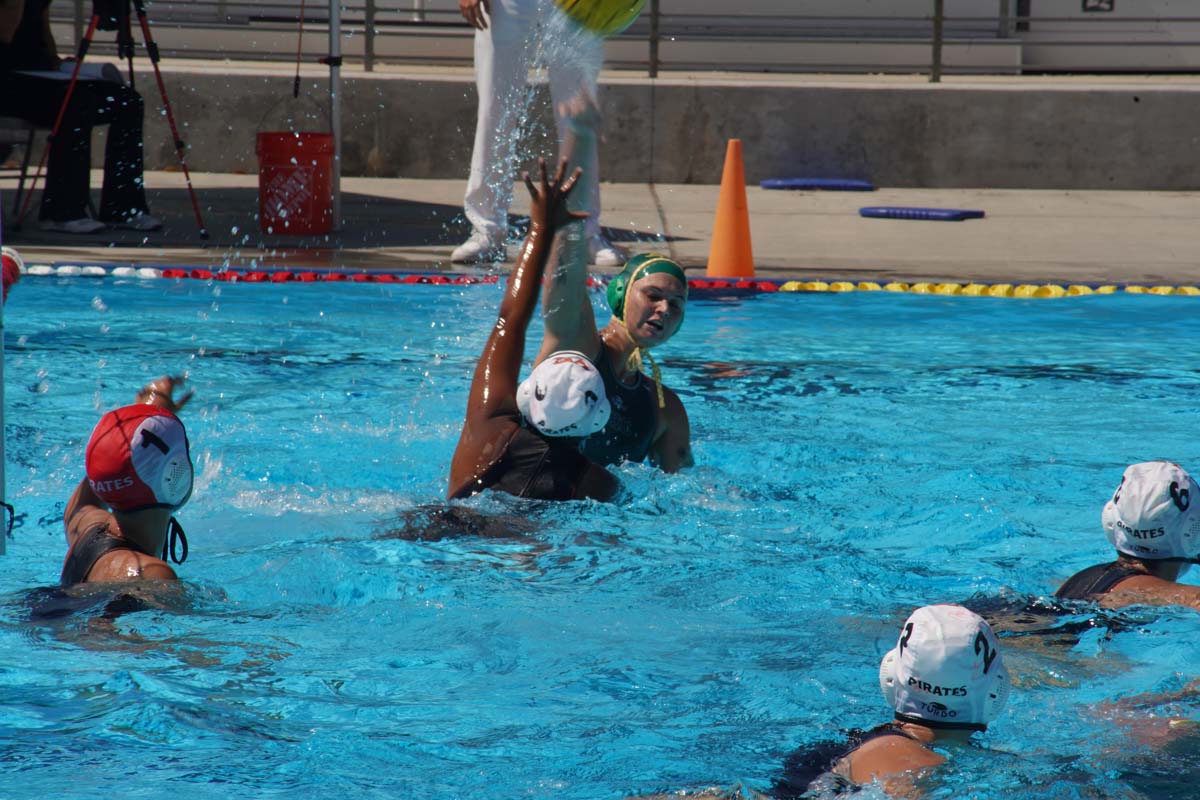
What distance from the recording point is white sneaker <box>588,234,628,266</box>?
9695mm

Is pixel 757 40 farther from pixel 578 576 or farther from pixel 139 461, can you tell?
Result: pixel 139 461

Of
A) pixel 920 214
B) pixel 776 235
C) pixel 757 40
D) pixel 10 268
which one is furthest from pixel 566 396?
pixel 757 40

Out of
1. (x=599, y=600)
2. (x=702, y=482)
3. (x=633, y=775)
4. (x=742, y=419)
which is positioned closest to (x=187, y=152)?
(x=742, y=419)

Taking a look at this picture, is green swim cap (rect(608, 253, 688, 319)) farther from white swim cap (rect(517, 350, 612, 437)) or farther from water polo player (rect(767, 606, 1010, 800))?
water polo player (rect(767, 606, 1010, 800))

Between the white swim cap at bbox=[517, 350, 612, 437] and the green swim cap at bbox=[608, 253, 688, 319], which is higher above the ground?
the green swim cap at bbox=[608, 253, 688, 319]

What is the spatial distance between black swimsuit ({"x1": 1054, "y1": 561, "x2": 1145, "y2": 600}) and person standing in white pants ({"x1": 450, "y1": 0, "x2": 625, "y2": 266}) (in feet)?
16.8

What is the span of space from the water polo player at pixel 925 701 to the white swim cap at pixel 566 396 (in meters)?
1.57

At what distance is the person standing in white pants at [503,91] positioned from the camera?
30.8 feet

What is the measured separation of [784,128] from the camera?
14016 mm

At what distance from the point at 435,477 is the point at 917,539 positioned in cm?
200

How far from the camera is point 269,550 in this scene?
505 cm

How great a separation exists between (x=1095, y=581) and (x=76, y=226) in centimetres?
825

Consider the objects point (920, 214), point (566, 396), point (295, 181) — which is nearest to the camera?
point (566, 396)

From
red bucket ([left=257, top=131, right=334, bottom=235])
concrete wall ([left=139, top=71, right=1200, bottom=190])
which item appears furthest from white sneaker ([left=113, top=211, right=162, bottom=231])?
concrete wall ([left=139, top=71, right=1200, bottom=190])
